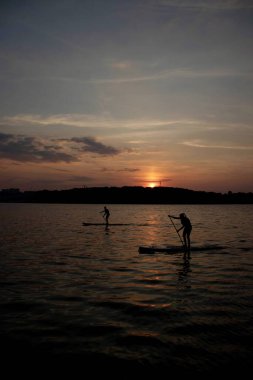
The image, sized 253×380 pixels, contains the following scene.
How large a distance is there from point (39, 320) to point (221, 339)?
5056mm

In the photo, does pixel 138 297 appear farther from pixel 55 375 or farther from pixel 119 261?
pixel 119 261

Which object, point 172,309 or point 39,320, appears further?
point 172,309

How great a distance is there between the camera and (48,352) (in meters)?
8.05

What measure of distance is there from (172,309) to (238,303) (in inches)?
94.8

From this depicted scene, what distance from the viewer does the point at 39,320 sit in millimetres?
10211

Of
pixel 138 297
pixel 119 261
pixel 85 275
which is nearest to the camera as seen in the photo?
pixel 138 297

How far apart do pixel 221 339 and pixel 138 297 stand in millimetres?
4479

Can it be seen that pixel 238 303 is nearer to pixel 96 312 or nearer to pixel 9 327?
pixel 96 312

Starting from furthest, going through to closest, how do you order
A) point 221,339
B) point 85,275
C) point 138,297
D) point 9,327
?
1. point 85,275
2. point 138,297
3. point 9,327
4. point 221,339

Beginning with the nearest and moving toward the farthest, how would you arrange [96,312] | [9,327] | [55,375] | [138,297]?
[55,375], [9,327], [96,312], [138,297]

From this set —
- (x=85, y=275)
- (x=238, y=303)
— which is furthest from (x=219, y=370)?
(x=85, y=275)

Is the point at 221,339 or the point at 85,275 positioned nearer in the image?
the point at 221,339

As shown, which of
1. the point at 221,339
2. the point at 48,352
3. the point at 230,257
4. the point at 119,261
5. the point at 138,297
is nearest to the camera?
the point at 48,352

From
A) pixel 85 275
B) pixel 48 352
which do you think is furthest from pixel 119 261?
pixel 48 352
